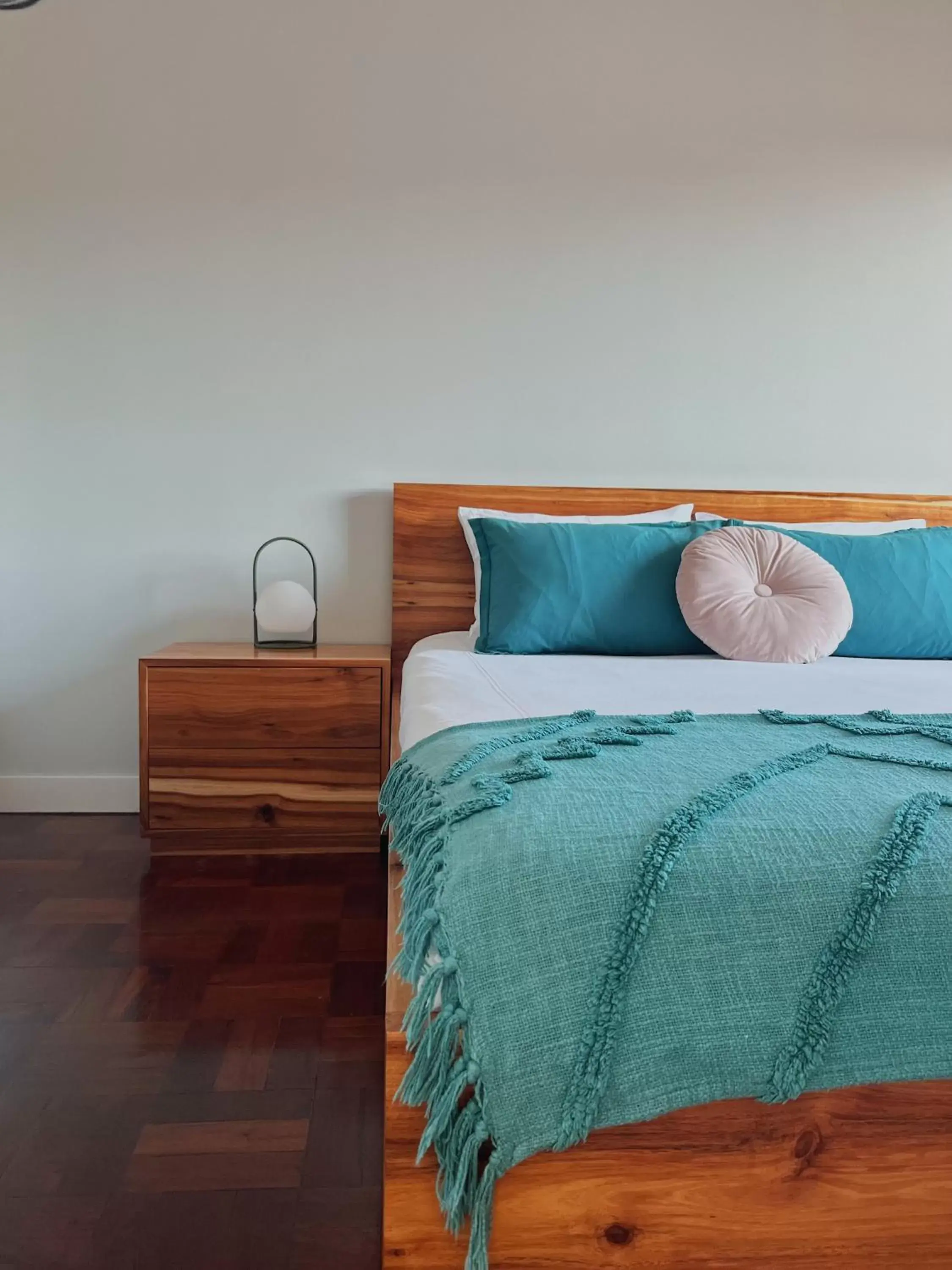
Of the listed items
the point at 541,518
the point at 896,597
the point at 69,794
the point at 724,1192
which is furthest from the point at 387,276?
the point at 724,1192

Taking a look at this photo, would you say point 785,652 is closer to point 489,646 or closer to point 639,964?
point 489,646

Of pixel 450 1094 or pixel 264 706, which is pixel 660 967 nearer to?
pixel 450 1094

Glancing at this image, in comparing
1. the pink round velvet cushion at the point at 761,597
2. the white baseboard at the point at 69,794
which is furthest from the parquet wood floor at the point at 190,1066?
the pink round velvet cushion at the point at 761,597

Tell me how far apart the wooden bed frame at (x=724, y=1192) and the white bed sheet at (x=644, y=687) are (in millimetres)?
732

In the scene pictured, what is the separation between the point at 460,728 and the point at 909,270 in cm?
243

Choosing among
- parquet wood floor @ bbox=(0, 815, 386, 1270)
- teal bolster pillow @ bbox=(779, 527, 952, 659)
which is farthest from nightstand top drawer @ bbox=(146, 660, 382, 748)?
teal bolster pillow @ bbox=(779, 527, 952, 659)

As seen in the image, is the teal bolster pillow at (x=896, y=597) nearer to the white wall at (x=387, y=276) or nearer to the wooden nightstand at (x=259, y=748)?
the white wall at (x=387, y=276)

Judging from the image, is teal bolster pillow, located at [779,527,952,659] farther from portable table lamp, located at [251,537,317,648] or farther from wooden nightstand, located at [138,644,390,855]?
portable table lamp, located at [251,537,317,648]

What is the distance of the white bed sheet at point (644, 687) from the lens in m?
1.64

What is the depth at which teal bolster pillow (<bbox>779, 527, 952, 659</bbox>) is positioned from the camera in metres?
2.44

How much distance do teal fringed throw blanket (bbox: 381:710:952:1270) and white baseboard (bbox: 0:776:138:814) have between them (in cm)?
211

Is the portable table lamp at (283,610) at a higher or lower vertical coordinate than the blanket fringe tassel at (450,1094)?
higher

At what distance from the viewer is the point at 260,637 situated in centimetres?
290

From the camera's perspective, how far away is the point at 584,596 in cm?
243
